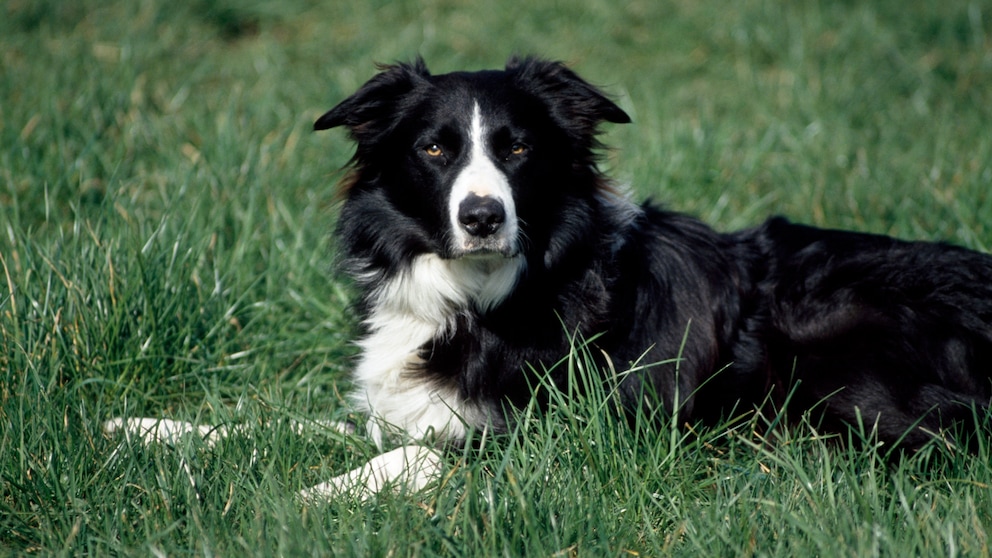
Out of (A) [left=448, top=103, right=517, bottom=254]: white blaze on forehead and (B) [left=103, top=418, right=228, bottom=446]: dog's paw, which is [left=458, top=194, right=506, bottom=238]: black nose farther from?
(B) [left=103, top=418, right=228, bottom=446]: dog's paw

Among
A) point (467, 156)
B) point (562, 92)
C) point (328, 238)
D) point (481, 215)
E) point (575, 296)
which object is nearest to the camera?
point (481, 215)

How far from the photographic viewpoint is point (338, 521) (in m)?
2.69

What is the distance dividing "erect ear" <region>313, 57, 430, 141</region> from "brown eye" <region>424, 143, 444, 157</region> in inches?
10.4

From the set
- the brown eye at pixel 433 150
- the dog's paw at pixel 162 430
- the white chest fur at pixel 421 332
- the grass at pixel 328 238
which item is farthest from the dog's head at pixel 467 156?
the dog's paw at pixel 162 430

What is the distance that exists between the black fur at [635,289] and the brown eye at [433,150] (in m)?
0.04

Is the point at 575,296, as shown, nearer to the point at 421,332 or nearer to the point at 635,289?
the point at 635,289

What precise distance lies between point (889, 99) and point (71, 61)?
5746mm

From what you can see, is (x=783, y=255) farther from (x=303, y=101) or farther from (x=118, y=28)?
(x=118, y=28)

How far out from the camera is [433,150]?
3.24 metres

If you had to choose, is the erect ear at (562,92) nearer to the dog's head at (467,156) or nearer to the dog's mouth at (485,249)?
the dog's head at (467,156)

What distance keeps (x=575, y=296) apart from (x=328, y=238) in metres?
1.66

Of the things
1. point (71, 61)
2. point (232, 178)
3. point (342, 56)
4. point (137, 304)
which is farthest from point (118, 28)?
point (137, 304)

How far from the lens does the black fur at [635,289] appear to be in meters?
3.25

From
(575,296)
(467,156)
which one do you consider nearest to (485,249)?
(467,156)
